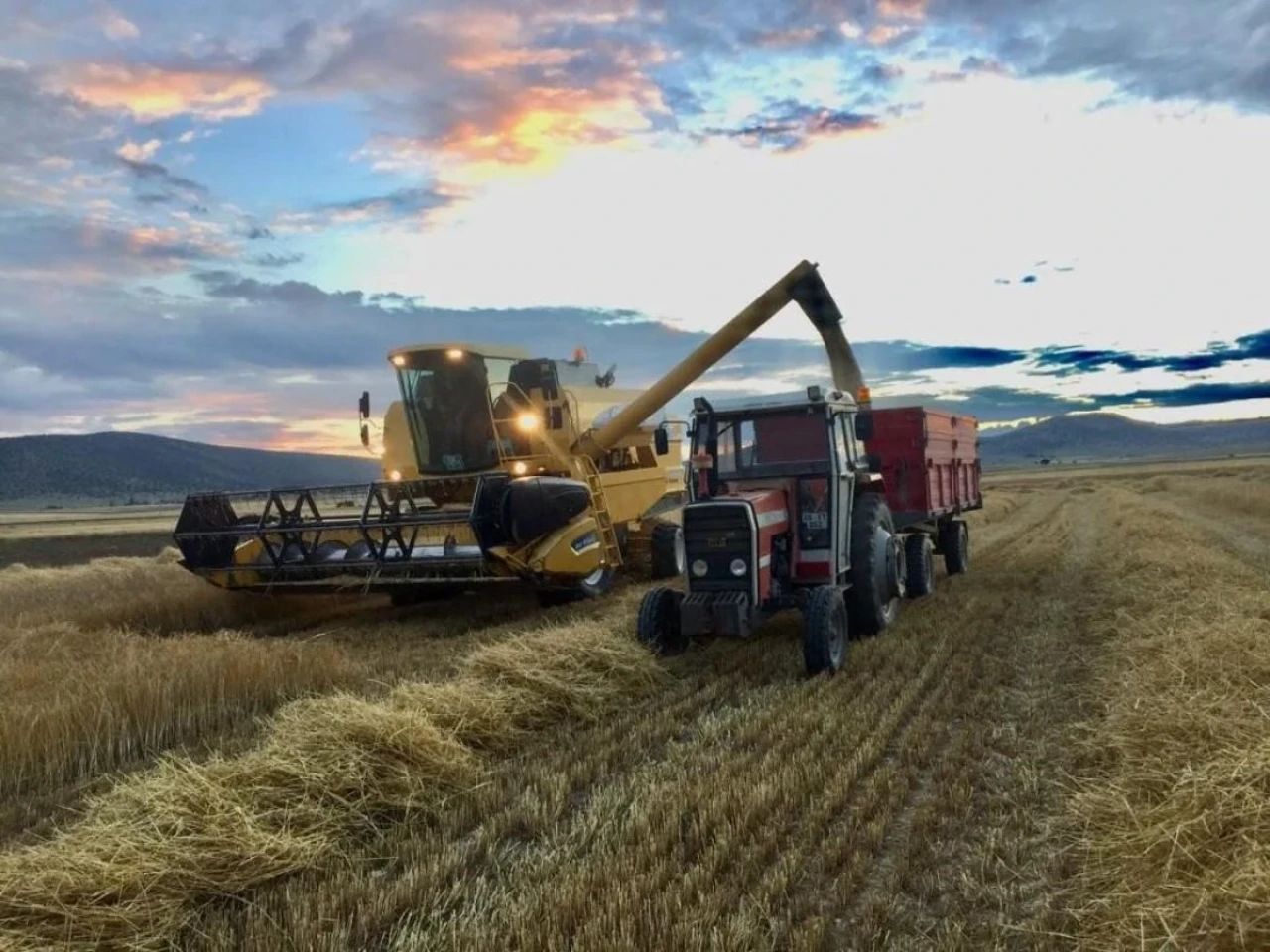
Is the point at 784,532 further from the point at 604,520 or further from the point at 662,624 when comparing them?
the point at 604,520

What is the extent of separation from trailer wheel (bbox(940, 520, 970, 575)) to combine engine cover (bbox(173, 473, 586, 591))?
18.1ft

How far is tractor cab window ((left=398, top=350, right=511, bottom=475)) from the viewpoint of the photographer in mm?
12016

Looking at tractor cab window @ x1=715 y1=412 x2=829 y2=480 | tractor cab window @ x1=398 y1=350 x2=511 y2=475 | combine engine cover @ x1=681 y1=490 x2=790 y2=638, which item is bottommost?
combine engine cover @ x1=681 y1=490 x2=790 y2=638

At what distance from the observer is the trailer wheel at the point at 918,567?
10672 mm

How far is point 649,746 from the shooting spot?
5.64 meters

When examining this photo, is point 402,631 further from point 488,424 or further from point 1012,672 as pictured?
point 1012,672

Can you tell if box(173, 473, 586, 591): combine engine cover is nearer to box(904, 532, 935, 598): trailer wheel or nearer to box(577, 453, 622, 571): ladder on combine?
box(577, 453, 622, 571): ladder on combine

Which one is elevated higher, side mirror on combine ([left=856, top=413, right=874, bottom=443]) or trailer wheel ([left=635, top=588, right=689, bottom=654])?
side mirror on combine ([left=856, top=413, right=874, bottom=443])

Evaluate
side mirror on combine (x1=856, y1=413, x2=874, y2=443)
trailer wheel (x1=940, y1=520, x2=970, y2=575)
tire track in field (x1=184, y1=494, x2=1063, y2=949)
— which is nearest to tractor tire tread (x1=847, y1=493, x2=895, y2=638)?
tire track in field (x1=184, y1=494, x2=1063, y2=949)

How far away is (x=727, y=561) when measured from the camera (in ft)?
24.3

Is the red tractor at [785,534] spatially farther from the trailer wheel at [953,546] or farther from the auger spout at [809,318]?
the trailer wheel at [953,546]

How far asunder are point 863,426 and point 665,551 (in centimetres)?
528

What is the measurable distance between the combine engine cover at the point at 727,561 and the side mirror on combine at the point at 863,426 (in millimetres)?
1313

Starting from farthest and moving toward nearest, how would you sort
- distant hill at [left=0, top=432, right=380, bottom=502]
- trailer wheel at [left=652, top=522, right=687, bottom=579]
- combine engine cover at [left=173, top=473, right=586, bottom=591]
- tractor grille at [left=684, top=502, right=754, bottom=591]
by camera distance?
distant hill at [left=0, top=432, right=380, bottom=502]
trailer wheel at [left=652, top=522, right=687, bottom=579]
combine engine cover at [left=173, top=473, right=586, bottom=591]
tractor grille at [left=684, top=502, right=754, bottom=591]
